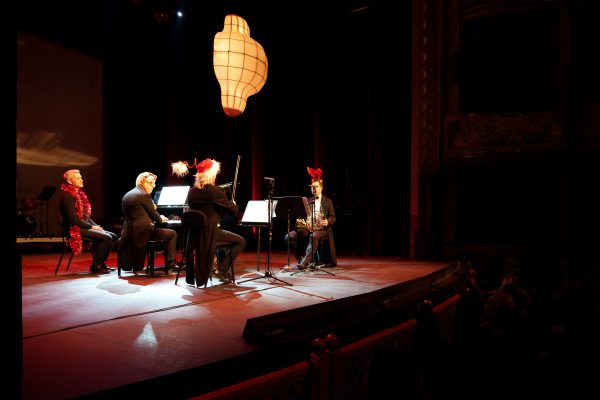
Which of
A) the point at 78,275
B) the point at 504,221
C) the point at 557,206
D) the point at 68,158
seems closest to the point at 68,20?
the point at 68,158

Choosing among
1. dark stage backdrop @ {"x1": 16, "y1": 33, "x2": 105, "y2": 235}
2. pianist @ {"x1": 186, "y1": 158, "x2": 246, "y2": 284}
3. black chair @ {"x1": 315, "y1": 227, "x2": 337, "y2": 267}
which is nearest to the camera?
pianist @ {"x1": 186, "y1": 158, "x2": 246, "y2": 284}

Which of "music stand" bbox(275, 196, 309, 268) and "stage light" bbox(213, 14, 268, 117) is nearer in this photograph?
"stage light" bbox(213, 14, 268, 117)

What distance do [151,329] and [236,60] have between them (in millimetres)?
3036

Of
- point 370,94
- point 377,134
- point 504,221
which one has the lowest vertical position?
point 504,221

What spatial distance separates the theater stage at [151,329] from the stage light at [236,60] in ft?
7.32

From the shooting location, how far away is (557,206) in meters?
7.52

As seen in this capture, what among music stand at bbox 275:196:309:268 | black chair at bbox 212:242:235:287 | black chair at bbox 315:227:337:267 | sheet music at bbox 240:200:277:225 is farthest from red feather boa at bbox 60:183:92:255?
black chair at bbox 315:227:337:267

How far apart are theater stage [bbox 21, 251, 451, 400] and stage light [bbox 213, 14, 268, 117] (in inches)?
87.8

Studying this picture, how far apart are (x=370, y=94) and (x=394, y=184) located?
1.82 m

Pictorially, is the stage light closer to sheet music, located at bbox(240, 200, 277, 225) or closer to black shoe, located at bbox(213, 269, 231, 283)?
sheet music, located at bbox(240, 200, 277, 225)

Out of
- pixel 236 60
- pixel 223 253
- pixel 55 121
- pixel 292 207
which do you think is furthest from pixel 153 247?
pixel 55 121

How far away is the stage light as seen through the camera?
15.3 ft

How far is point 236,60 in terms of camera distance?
4699mm

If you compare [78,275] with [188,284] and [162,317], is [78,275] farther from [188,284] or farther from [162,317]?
[162,317]
